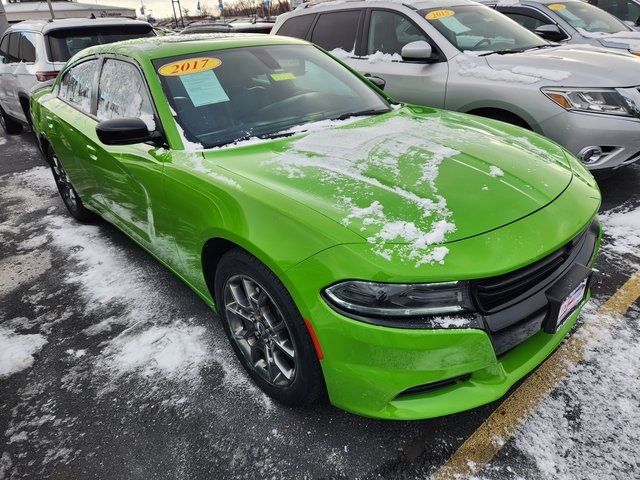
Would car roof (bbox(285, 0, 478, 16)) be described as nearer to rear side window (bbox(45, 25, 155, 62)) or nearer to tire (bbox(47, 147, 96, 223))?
rear side window (bbox(45, 25, 155, 62))

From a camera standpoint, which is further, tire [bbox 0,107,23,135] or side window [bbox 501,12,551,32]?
tire [bbox 0,107,23,135]

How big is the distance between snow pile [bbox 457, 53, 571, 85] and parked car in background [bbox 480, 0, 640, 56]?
2.75 m

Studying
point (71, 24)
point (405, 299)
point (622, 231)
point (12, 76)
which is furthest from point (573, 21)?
point (12, 76)

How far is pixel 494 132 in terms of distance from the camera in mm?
2492

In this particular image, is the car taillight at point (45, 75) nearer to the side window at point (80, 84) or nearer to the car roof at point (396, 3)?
the side window at point (80, 84)

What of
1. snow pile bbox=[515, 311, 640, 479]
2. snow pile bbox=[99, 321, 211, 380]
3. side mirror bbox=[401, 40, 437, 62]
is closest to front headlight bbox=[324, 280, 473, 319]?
snow pile bbox=[515, 311, 640, 479]

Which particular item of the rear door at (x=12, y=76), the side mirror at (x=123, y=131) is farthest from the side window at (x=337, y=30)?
the rear door at (x=12, y=76)

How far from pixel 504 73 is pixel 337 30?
6.93 ft

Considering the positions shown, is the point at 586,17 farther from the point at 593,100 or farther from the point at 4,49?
the point at 4,49

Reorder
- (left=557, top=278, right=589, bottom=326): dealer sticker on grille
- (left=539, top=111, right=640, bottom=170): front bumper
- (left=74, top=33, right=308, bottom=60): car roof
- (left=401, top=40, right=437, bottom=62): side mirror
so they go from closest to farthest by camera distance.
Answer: (left=557, top=278, right=589, bottom=326): dealer sticker on grille < (left=74, top=33, right=308, bottom=60): car roof < (left=539, top=111, right=640, bottom=170): front bumper < (left=401, top=40, right=437, bottom=62): side mirror

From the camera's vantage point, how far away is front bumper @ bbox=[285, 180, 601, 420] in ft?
4.95

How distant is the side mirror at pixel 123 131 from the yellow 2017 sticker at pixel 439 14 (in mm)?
3284

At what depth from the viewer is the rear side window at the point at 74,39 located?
6.05 m

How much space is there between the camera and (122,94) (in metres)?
2.82
